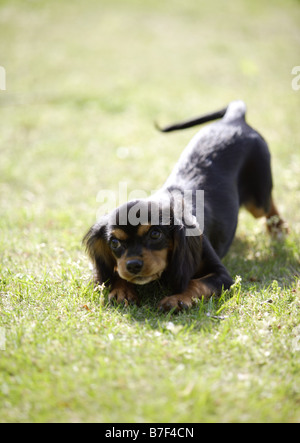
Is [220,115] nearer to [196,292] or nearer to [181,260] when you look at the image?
[181,260]

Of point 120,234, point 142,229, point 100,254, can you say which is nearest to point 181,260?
point 142,229

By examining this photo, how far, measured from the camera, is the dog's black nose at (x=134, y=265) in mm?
2834

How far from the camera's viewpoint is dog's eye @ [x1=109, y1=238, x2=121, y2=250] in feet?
10.1

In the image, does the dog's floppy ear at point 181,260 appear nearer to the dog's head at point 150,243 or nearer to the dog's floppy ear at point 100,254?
the dog's head at point 150,243

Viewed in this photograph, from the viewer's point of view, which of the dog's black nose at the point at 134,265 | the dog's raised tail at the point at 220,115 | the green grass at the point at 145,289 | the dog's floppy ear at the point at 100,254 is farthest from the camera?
the dog's raised tail at the point at 220,115

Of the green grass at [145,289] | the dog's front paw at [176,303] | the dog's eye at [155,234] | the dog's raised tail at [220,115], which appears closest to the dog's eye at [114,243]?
the dog's eye at [155,234]

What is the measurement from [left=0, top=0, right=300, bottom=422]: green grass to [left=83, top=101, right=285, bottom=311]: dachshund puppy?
185 mm

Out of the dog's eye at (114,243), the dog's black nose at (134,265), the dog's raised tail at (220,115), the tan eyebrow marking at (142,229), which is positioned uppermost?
the dog's raised tail at (220,115)

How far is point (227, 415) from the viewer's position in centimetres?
199

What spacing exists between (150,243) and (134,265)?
0.23 metres

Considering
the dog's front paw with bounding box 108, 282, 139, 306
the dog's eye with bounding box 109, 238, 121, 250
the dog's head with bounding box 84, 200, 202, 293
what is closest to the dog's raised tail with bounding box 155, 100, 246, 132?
the dog's head with bounding box 84, 200, 202, 293

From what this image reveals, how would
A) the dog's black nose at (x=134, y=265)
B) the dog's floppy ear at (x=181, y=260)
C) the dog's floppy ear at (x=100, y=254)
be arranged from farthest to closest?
the dog's floppy ear at (x=100, y=254), the dog's floppy ear at (x=181, y=260), the dog's black nose at (x=134, y=265)

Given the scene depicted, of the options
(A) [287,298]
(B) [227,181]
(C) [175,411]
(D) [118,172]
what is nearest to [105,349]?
(C) [175,411]

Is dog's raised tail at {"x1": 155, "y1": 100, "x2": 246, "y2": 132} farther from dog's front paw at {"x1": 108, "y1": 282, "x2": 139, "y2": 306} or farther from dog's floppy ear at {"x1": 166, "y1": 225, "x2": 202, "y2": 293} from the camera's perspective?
dog's front paw at {"x1": 108, "y1": 282, "x2": 139, "y2": 306}
